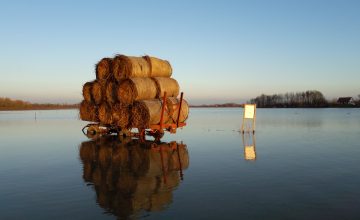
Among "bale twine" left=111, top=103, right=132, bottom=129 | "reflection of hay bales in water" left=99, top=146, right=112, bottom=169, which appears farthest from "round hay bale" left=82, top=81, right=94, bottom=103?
"reflection of hay bales in water" left=99, top=146, right=112, bottom=169

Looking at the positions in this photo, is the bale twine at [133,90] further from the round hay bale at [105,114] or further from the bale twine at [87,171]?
the bale twine at [87,171]

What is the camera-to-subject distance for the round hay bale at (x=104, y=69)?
70.7 feet

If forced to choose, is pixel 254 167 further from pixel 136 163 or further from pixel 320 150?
pixel 320 150

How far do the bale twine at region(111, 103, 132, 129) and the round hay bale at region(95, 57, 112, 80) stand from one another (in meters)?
1.93

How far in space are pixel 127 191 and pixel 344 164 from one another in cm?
760

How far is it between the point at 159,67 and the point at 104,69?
3.25 metres

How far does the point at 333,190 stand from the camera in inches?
348

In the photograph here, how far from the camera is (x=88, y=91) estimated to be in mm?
22812

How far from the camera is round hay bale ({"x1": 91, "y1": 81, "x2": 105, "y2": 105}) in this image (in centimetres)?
2194

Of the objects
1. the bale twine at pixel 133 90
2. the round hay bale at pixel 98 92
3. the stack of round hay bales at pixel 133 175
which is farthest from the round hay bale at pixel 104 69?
the stack of round hay bales at pixel 133 175

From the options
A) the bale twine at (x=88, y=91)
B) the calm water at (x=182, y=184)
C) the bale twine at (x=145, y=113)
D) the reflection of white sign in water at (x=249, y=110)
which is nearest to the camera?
the calm water at (x=182, y=184)

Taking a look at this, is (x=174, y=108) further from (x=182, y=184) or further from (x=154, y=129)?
(x=182, y=184)

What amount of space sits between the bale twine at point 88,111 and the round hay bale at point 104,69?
2004 millimetres

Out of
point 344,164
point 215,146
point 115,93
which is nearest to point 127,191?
point 344,164
